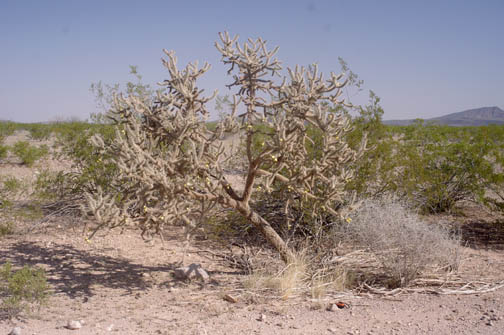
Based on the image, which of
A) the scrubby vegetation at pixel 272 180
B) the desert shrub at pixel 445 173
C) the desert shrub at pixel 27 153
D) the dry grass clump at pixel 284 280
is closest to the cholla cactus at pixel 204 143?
the scrubby vegetation at pixel 272 180

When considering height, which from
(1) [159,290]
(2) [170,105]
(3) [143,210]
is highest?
(2) [170,105]

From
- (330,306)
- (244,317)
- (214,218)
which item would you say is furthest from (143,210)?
(214,218)

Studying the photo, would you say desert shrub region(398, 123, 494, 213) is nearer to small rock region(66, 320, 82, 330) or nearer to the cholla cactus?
the cholla cactus

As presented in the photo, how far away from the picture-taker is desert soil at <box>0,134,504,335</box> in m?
4.07

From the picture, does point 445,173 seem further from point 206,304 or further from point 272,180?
point 206,304

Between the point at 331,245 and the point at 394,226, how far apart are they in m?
1.17

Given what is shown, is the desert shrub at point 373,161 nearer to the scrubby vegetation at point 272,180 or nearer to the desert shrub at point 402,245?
the scrubby vegetation at point 272,180

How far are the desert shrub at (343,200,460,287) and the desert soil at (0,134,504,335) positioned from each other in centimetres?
30

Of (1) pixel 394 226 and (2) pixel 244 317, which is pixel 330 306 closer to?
(2) pixel 244 317

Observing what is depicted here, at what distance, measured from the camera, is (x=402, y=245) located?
5.22 metres

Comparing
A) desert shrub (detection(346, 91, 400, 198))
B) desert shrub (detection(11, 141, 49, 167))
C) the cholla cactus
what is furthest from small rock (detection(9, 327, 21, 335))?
desert shrub (detection(11, 141, 49, 167))

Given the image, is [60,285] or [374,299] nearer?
[374,299]

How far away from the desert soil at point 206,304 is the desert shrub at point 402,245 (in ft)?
0.98

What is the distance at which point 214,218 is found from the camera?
712 centimetres
